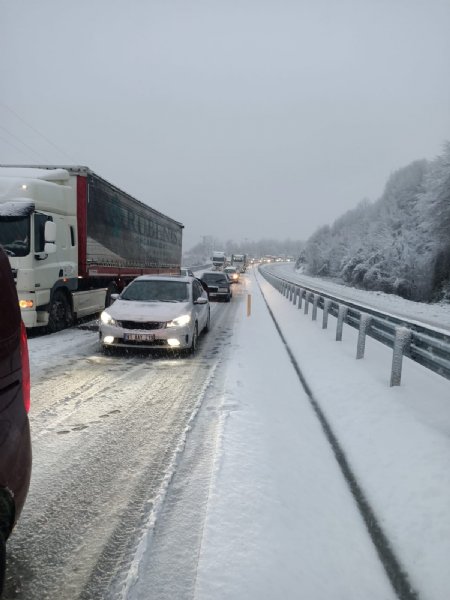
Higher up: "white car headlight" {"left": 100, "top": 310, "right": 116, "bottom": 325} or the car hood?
the car hood

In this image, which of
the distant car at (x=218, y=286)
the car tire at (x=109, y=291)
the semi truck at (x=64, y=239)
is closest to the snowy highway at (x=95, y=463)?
the semi truck at (x=64, y=239)

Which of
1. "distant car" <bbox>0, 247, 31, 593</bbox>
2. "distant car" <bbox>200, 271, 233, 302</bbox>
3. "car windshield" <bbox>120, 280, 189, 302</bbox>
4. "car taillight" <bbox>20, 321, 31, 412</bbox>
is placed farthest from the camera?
"distant car" <bbox>200, 271, 233, 302</bbox>

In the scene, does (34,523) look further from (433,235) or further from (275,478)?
(433,235)

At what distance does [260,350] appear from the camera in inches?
362

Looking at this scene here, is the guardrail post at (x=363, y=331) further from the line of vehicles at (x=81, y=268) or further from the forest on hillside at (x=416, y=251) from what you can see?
the forest on hillside at (x=416, y=251)

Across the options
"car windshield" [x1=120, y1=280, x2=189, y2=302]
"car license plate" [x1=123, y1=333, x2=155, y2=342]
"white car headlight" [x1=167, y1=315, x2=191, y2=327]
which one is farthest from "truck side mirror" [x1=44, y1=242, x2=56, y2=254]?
"white car headlight" [x1=167, y1=315, x2=191, y2=327]

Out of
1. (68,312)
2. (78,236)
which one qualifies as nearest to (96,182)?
(78,236)

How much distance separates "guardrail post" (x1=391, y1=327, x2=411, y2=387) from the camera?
245 inches

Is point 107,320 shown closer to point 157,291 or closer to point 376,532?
point 157,291

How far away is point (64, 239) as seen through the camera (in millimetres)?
10797

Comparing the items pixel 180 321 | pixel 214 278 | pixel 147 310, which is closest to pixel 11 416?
pixel 180 321

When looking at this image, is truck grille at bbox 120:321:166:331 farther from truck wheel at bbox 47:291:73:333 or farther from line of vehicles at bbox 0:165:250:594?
truck wheel at bbox 47:291:73:333

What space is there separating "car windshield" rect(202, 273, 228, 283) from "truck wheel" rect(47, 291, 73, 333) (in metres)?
11.9

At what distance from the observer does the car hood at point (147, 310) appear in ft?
26.3
